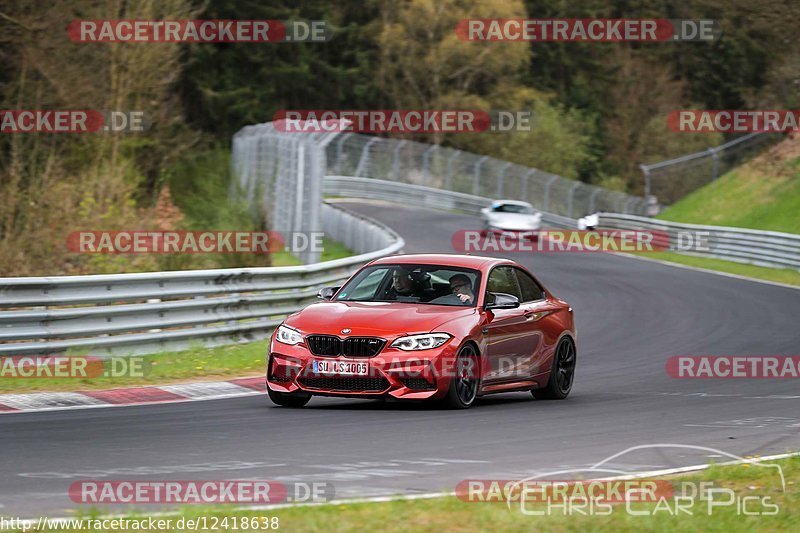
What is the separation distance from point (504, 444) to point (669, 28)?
8823 cm

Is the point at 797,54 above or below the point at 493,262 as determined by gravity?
above

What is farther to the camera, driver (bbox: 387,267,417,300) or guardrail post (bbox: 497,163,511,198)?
guardrail post (bbox: 497,163,511,198)

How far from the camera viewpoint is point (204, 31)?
2803 inches

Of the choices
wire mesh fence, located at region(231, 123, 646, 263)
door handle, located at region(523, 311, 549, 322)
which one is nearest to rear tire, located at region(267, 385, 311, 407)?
door handle, located at region(523, 311, 549, 322)

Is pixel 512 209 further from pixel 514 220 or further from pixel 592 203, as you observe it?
pixel 592 203

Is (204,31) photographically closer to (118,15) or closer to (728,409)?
(118,15)

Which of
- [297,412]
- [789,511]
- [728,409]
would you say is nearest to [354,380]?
[297,412]

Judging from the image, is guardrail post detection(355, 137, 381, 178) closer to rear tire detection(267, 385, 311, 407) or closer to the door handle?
the door handle

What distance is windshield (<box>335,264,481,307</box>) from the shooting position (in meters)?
12.9

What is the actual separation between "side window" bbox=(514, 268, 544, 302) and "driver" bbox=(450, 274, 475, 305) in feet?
3.01

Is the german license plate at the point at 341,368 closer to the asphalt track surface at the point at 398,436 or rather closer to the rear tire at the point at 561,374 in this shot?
the asphalt track surface at the point at 398,436

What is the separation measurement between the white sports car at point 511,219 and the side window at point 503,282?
30182mm

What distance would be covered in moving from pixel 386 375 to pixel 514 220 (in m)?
32.9

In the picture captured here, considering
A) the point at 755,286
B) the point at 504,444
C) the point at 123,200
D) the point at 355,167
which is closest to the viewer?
the point at 504,444
